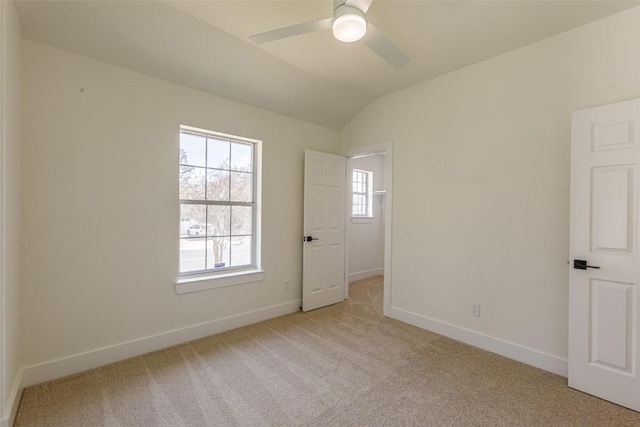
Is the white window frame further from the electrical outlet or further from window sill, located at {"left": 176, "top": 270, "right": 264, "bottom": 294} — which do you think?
the electrical outlet

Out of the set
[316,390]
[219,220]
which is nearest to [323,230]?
[219,220]

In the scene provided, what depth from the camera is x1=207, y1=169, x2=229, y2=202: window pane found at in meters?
3.12

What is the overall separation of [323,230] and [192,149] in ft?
6.26

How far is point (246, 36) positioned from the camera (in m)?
2.46

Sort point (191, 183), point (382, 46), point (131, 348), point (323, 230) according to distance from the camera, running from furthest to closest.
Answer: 1. point (323, 230)
2. point (191, 183)
3. point (131, 348)
4. point (382, 46)

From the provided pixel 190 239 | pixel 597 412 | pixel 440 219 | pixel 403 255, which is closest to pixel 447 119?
pixel 440 219

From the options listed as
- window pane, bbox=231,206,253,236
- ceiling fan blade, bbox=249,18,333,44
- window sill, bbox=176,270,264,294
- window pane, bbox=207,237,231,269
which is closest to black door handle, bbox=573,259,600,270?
ceiling fan blade, bbox=249,18,333,44

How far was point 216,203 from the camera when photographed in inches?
124

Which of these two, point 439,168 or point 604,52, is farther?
point 439,168

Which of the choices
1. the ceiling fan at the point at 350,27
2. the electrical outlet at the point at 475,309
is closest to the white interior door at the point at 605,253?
the electrical outlet at the point at 475,309

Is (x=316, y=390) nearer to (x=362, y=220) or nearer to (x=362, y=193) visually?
(x=362, y=220)

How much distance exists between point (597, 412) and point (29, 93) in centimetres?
454

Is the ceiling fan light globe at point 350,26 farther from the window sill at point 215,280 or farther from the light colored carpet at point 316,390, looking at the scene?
the window sill at point 215,280

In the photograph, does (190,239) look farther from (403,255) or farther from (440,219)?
(440,219)
